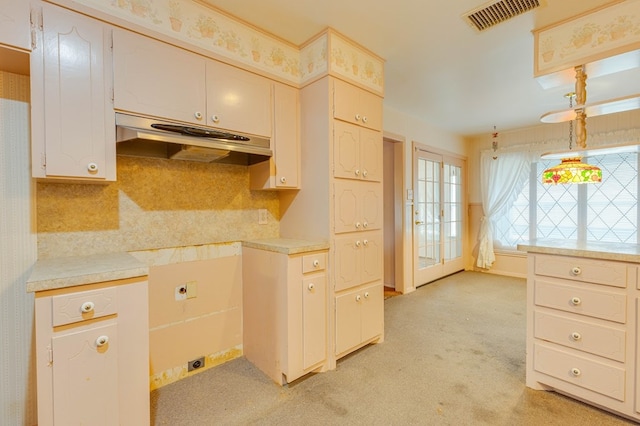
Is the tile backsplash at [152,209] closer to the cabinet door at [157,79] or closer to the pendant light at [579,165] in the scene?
the cabinet door at [157,79]

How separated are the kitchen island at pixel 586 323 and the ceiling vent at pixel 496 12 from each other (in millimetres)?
1586

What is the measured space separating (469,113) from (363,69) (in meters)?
2.50

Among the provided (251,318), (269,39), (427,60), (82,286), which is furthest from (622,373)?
(269,39)

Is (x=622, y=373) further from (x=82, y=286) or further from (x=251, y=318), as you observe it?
(x=82, y=286)

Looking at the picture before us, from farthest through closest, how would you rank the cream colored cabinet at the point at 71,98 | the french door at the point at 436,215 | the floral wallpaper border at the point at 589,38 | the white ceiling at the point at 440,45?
the french door at the point at 436,215 < the white ceiling at the point at 440,45 < the floral wallpaper border at the point at 589,38 < the cream colored cabinet at the point at 71,98

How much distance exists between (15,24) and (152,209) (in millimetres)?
1108

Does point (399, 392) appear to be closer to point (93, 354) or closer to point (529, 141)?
point (93, 354)

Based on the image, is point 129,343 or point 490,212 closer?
point 129,343

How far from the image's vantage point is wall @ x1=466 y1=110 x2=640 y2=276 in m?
4.02

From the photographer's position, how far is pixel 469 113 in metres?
4.20

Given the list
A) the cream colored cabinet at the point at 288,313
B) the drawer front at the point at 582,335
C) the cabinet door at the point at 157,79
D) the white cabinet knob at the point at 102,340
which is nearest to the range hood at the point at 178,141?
the cabinet door at the point at 157,79

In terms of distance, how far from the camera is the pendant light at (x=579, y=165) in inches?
80.2

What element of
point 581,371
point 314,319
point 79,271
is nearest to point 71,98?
point 79,271

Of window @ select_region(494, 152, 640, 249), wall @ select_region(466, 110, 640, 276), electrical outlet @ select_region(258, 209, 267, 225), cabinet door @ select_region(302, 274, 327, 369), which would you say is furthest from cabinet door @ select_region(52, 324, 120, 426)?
wall @ select_region(466, 110, 640, 276)
